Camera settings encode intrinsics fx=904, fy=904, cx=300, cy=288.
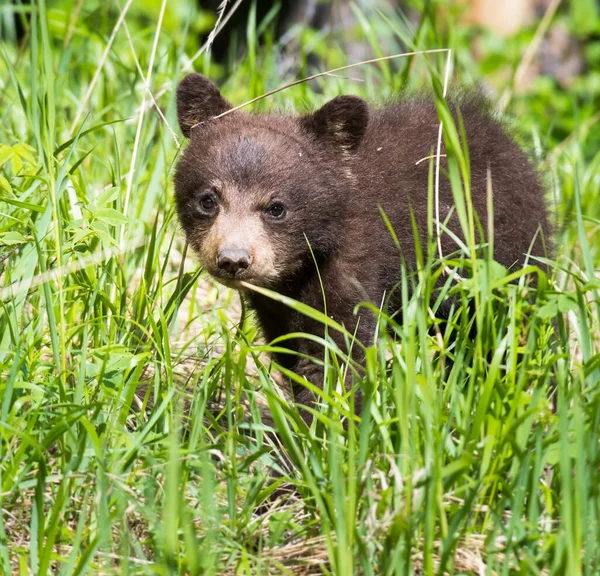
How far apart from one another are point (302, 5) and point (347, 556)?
7.36 meters

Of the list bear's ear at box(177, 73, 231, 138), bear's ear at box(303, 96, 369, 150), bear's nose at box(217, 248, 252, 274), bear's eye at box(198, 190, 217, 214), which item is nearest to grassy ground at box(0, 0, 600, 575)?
bear's nose at box(217, 248, 252, 274)

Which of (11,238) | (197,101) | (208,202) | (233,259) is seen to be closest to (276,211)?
(208,202)

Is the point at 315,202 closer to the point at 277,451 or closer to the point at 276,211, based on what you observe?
the point at 276,211

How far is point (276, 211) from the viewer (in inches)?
157

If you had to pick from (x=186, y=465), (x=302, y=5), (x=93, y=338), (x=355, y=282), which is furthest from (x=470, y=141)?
(x=302, y=5)

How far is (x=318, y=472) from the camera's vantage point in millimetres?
2762

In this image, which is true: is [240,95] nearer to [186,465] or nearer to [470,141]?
[470,141]

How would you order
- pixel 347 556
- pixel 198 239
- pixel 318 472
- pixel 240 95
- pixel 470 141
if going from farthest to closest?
pixel 240 95 → pixel 470 141 → pixel 198 239 → pixel 318 472 → pixel 347 556

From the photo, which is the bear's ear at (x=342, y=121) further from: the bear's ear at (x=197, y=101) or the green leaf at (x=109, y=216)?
the green leaf at (x=109, y=216)

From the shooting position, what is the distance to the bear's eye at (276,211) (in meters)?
3.97

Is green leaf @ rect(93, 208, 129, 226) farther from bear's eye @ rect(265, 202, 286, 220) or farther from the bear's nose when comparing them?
bear's eye @ rect(265, 202, 286, 220)

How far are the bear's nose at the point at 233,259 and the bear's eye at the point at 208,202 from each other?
400mm

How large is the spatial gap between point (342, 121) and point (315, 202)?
1.36ft

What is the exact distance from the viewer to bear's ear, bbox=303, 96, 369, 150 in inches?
158
